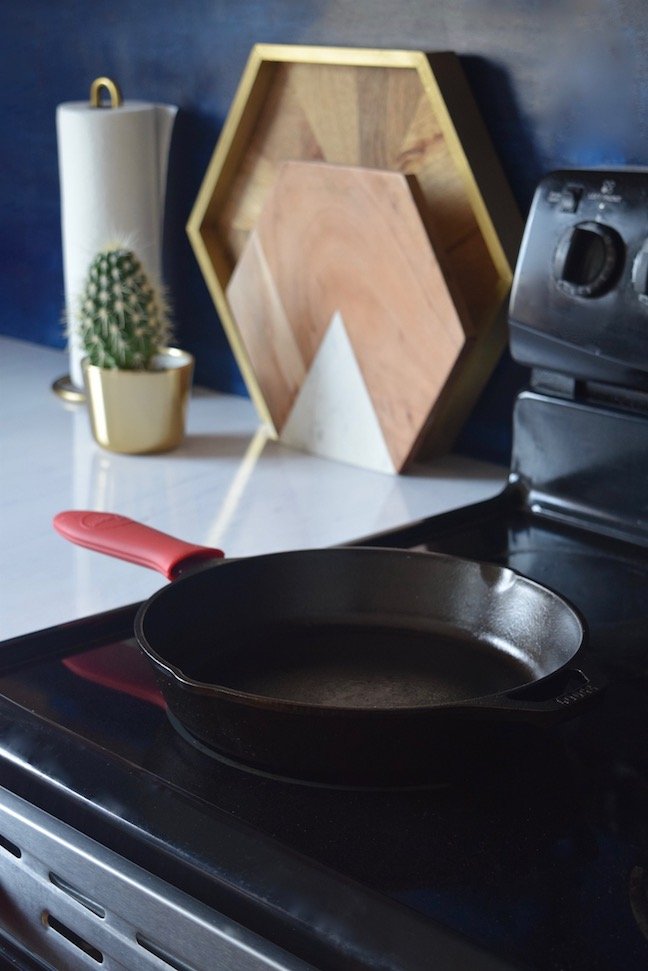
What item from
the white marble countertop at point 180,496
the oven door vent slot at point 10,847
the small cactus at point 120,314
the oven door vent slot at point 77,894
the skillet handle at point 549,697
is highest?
the skillet handle at point 549,697

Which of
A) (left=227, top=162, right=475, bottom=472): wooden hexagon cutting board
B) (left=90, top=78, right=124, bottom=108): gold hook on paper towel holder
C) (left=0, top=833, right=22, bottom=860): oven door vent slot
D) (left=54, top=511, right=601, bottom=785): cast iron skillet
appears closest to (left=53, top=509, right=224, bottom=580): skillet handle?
(left=54, top=511, right=601, bottom=785): cast iron skillet

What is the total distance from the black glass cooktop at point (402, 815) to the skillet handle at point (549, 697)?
1cm

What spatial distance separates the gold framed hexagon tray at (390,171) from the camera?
1120 mm

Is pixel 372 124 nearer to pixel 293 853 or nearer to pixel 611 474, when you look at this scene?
pixel 611 474

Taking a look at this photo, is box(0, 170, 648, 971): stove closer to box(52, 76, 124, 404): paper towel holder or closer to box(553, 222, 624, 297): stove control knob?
box(553, 222, 624, 297): stove control knob

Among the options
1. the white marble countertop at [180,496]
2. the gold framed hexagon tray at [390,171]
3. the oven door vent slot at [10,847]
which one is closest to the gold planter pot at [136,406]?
the white marble countertop at [180,496]

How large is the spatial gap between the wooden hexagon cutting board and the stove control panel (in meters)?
0.17

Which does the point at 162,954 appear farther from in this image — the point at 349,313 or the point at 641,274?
the point at 349,313

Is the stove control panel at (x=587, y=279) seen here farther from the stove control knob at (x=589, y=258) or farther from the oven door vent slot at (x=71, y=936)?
the oven door vent slot at (x=71, y=936)

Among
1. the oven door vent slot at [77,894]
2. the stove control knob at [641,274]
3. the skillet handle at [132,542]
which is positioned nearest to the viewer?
the oven door vent slot at [77,894]

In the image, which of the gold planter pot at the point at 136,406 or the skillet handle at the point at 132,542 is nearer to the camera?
the skillet handle at the point at 132,542

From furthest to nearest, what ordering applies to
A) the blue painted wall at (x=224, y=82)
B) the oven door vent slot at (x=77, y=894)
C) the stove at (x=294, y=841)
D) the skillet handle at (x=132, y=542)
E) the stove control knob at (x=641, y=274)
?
the blue painted wall at (x=224, y=82) < the stove control knob at (x=641, y=274) < the skillet handle at (x=132, y=542) < the oven door vent slot at (x=77, y=894) < the stove at (x=294, y=841)

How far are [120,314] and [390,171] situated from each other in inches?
12.3

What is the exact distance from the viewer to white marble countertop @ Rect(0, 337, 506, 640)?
925mm
